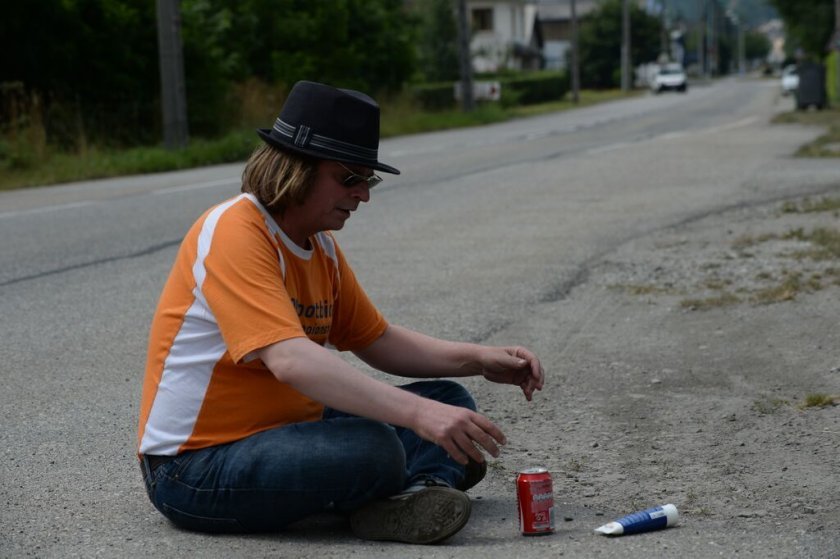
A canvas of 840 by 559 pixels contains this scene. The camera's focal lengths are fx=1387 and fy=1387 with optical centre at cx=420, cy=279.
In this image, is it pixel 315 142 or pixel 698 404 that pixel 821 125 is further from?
pixel 315 142

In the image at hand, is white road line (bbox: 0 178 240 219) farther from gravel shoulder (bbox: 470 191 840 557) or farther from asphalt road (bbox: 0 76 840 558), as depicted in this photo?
gravel shoulder (bbox: 470 191 840 557)

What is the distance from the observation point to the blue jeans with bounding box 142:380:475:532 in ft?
12.8

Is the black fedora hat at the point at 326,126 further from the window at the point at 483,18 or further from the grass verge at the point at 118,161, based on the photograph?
the window at the point at 483,18

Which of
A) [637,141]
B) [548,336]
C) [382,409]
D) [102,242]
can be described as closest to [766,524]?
[382,409]

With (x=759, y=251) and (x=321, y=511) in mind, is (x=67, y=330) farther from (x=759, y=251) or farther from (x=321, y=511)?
(x=759, y=251)

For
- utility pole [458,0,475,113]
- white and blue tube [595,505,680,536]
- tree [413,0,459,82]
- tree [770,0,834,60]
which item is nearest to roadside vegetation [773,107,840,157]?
utility pole [458,0,475,113]

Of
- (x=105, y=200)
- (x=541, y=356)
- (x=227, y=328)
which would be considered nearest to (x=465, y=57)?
(x=105, y=200)

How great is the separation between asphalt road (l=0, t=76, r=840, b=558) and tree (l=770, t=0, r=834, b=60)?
128 feet

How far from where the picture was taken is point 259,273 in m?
3.74

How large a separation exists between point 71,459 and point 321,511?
136 centimetres

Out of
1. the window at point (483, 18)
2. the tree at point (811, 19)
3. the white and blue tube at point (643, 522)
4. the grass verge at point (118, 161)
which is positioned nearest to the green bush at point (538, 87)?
the tree at point (811, 19)

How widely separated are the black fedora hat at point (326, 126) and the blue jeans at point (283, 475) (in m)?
→ 0.77

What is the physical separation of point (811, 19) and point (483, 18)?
51.7 metres

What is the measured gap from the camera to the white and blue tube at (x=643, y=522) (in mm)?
3916
